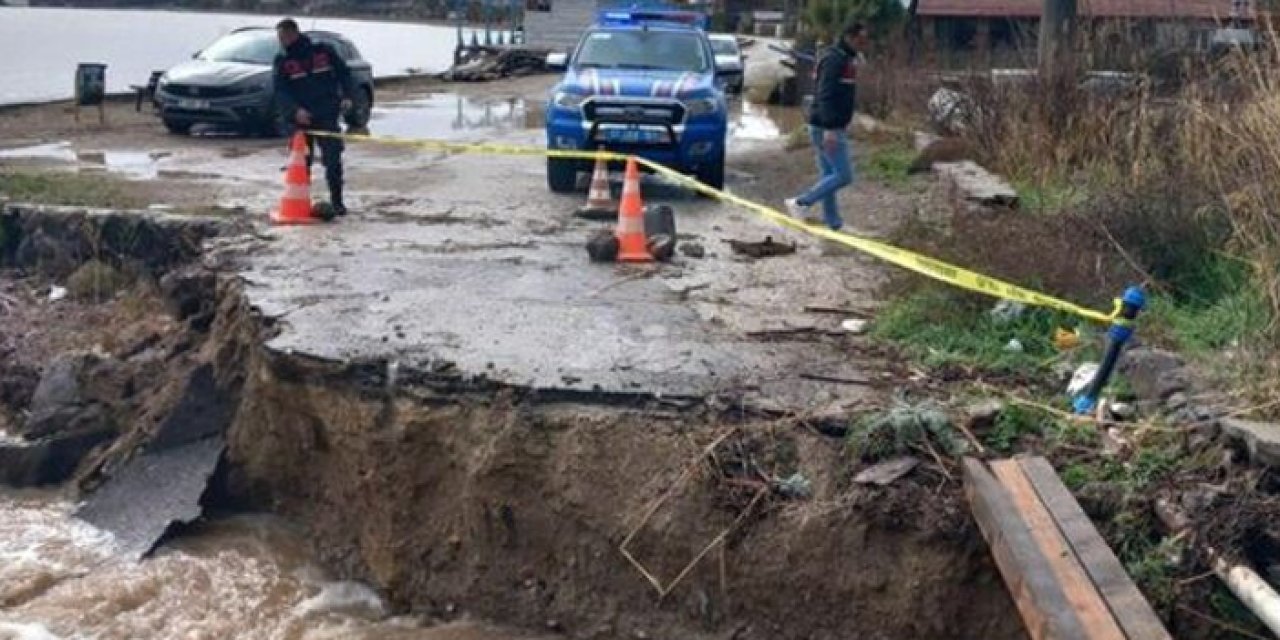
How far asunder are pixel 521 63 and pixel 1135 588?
3813 centimetres

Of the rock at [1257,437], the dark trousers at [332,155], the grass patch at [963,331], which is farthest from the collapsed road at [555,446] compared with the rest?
the dark trousers at [332,155]

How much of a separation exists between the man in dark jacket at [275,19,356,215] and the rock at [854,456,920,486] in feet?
22.8

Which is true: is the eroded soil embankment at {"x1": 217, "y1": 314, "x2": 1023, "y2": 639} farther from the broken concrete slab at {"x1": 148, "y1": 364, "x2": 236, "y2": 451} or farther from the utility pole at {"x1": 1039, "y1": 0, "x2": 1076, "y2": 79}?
the utility pole at {"x1": 1039, "y1": 0, "x2": 1076, "y2": 79}

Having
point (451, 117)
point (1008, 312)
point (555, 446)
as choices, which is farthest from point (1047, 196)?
point (451, 117)

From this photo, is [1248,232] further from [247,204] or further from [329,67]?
[247,204]

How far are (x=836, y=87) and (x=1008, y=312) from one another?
4264mm

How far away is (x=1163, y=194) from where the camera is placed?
8.24 m

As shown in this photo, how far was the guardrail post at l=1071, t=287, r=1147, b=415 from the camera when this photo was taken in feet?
19.4

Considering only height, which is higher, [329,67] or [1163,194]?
[329,67]

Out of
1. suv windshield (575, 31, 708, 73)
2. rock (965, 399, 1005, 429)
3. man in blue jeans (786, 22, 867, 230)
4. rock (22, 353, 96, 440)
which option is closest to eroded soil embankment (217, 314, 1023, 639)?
rock (965, 399, 1005, 429)

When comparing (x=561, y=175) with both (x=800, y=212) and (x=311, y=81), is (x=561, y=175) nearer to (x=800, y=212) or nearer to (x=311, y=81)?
(x=800, y=212)

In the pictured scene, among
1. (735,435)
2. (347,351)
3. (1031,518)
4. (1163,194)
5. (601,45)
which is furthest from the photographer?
(601,45)

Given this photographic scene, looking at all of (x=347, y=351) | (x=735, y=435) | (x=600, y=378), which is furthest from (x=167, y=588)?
(x=735, y=435)

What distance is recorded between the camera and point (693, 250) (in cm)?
1028
